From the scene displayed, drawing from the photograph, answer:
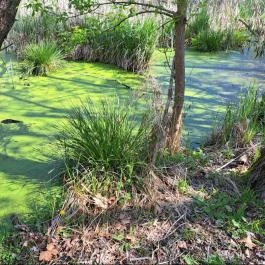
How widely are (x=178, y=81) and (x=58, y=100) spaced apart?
78.4 inches

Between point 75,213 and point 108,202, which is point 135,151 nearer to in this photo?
point 108,202

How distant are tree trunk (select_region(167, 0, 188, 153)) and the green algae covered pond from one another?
563mm

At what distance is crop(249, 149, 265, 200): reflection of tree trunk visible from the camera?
2.74 metres

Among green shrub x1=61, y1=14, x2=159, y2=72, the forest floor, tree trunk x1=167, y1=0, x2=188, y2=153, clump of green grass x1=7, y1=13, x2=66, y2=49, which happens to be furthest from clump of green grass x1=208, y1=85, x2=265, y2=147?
clump of green grass x1=7, y1=13, x2=66, y2=49

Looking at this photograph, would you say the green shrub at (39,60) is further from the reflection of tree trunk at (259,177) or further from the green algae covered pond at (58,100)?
the reflection of tree trunk at (259,177)

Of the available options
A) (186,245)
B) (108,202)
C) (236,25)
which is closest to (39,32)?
(236,25)

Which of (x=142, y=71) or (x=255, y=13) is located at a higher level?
(x=255, y=13)

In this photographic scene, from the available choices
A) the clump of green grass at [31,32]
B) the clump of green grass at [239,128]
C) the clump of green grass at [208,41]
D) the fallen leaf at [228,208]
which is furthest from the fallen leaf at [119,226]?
the clump of green grass at [208,41]

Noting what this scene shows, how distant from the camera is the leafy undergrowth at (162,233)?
7.48 ft

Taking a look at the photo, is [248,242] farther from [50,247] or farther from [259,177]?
[50,247]

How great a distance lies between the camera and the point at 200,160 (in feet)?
10.6

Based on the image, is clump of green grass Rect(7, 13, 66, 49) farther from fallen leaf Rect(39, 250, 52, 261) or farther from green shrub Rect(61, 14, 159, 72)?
fallen leaf Rect(39, 250, 52, 261)

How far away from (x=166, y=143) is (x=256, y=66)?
Answer: 4254 mm

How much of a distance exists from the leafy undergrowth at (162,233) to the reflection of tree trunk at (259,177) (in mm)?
50
